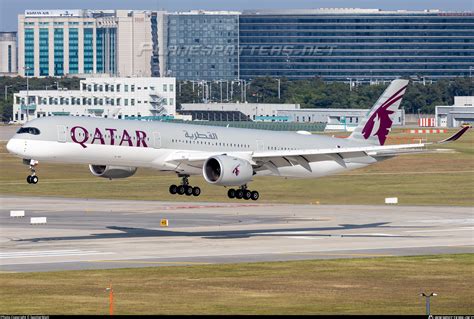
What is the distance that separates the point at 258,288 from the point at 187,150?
25.6 m

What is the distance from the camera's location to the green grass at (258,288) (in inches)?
2557

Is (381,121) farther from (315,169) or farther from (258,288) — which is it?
(258,288)

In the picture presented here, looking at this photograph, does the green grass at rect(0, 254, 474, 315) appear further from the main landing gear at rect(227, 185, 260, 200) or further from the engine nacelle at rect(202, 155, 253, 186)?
the main landing gear at rect(227, 185, 260, 200)

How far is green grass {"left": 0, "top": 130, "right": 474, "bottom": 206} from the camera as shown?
13455cm

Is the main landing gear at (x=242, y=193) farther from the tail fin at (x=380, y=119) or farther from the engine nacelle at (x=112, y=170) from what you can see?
the tail fin at (x=380, y=119)

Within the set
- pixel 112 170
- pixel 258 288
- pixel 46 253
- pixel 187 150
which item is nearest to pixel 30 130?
pixel 112 170


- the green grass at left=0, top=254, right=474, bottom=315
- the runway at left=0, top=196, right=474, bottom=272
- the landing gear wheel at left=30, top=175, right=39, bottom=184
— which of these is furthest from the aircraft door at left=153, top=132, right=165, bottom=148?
the green grass at left=0, top=254, right=474, bottom=315

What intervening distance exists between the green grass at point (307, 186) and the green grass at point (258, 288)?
49040 mm

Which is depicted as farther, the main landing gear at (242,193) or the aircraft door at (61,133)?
the main landing gear at (242,193)

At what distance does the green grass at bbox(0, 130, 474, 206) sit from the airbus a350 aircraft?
2733cm

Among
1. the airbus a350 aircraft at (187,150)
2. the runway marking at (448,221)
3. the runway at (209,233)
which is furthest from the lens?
the runway marking at (448,221)

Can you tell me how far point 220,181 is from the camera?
93312 millimetres

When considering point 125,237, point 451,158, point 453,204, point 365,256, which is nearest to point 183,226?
point 125,237

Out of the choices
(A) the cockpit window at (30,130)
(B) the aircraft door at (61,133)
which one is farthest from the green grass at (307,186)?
(A) the cockpit window at (30,130)
